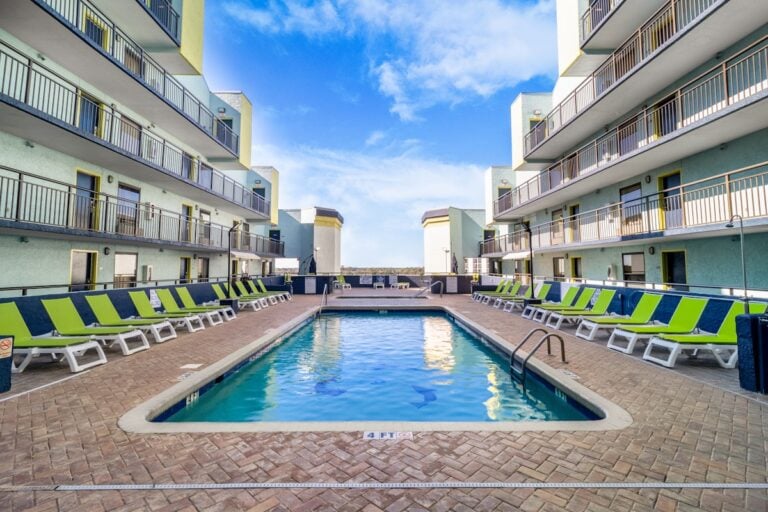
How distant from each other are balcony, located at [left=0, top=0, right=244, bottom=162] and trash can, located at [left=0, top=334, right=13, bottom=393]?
25.1ft

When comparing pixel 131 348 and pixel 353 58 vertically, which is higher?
pixel 353 58

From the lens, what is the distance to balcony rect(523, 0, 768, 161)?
8586 millimetres

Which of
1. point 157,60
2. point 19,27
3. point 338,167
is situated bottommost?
point 19,27

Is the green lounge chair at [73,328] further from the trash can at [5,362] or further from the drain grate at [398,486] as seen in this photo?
the drain grate at [398,486]

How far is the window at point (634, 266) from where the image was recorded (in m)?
13.1

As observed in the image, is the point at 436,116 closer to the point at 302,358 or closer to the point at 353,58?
the point at 353,58

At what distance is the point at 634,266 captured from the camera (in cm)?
1349

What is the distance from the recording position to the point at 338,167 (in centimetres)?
4662

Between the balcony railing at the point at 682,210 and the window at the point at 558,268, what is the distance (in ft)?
5.20

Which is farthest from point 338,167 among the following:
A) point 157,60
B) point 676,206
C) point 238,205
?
point 676,206

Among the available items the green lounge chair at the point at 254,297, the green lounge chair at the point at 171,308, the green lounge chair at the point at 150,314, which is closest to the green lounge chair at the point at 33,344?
the green lounge chair at the point at 150,314

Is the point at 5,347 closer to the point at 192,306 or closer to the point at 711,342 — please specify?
the point at 192,306

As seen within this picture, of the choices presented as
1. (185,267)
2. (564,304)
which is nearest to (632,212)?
(564,304)

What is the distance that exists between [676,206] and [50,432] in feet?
50.7
